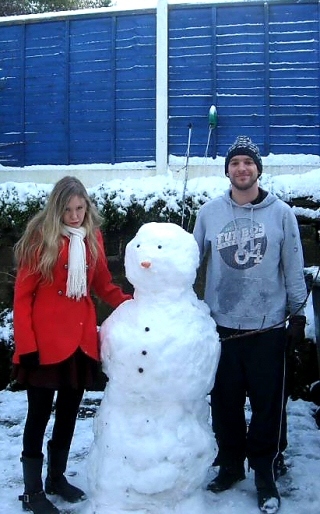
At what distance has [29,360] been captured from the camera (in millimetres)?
2674

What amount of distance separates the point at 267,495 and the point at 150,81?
5.35 meters

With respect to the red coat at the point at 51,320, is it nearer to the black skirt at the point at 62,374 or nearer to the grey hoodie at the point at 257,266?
the black skirt at the point at 62,374

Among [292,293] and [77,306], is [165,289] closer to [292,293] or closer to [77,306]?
[77,306]

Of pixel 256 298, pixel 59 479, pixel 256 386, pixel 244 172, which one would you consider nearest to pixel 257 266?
pixel 256 298

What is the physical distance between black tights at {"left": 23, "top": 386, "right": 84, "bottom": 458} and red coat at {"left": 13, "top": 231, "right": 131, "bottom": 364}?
0.19m

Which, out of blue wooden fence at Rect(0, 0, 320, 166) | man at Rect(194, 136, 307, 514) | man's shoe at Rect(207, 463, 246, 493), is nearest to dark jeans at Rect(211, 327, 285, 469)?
man at Rect(194, 136, 307, 514)

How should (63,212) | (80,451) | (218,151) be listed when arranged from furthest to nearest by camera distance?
(218,151), (80,451), (63,212)

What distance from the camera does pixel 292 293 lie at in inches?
116

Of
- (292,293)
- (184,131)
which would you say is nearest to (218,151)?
(184,131)

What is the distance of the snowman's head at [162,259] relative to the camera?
2.66 meters

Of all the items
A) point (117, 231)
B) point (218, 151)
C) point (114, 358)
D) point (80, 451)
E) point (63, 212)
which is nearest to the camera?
point (114, 358)

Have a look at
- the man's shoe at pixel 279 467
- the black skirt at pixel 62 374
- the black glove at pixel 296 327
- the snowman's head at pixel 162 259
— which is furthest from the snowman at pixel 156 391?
the man's shoe at pixel 279 467

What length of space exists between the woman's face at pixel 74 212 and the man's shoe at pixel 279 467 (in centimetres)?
166

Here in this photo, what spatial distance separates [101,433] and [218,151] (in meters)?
4.87
